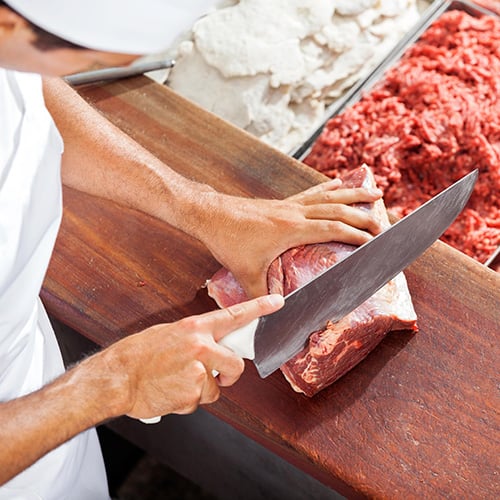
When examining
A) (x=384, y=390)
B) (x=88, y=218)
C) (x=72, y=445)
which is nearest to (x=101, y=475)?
(x=72, y=445)

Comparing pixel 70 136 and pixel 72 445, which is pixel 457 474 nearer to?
pixel 72 445

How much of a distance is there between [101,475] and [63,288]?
2.08 ft

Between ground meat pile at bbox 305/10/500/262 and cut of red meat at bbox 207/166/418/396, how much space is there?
0.54 m

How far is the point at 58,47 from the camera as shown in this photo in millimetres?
1137

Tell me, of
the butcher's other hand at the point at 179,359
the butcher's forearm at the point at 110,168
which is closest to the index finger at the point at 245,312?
the butcher's other hand at the point at 179,359

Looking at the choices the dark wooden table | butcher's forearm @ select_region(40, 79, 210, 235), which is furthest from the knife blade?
butcher's forearm @ select_region(40, 79, 210, 235)

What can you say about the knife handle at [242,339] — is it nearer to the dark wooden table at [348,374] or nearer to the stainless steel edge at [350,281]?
the stainless steel edge at [350,281]

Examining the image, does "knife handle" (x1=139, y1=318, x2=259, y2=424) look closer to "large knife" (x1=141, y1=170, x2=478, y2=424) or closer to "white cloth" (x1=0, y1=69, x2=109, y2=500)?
"large knife" (x1=141, y1=170, x2=478, y2=424)

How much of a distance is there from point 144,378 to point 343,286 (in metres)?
0.48

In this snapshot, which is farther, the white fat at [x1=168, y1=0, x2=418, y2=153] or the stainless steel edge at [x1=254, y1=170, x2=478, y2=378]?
the white fat at [x1=168, y1=0, x2=418, y2=153]

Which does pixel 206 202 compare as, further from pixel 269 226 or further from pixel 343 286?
pixel 343 286

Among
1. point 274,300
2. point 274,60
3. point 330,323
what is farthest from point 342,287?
point 274,60

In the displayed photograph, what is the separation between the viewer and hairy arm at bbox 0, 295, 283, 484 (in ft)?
4.82

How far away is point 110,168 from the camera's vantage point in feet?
6.40
